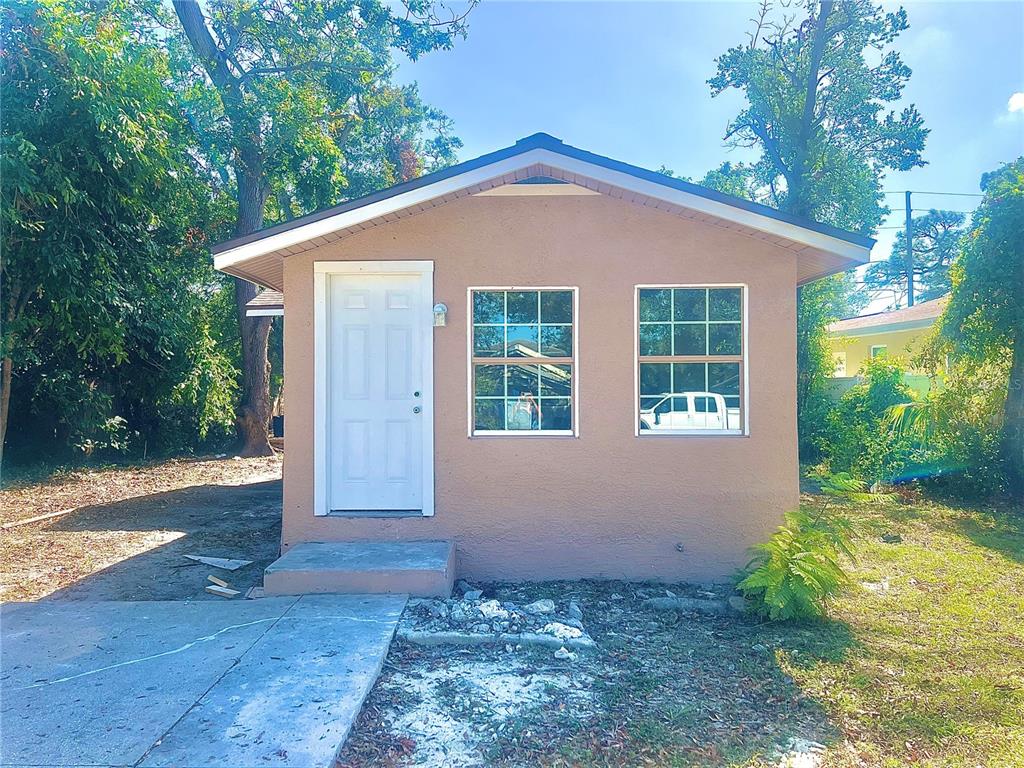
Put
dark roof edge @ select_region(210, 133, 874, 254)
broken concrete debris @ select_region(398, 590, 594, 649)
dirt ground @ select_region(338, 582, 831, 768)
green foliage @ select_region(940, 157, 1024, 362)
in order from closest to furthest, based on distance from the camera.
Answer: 1. dirt ground @ select_region(338, 582, 831, 768)
2. broken concrete debris @ select_region(398, 590, 594, 649)
3. dark roof edge @ select_region(210, 133, 874, 254)
4. green foliage @ select_region(940, 157, 1024, 362)

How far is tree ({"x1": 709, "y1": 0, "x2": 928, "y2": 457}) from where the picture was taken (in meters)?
12.5

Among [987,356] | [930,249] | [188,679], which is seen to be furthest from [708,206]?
[930,249]

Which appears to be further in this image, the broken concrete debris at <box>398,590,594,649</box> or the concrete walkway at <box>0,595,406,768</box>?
the broken concrete debris at <box>398,590,594,649</box>

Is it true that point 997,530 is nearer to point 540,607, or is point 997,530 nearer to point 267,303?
Answer: point 540,607

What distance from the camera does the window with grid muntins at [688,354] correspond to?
551 cm

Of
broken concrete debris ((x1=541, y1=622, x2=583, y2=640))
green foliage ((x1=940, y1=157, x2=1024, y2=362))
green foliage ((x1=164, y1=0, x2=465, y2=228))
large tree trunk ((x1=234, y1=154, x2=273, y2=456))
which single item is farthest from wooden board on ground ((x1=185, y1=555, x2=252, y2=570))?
green foliage ((x1=940, y1=157, x2=1024, y2=362))

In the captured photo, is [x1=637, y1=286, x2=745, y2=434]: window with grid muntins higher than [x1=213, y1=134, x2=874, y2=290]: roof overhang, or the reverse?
[x1=213, y1=134, x2=874, y2=290]: roof overhang

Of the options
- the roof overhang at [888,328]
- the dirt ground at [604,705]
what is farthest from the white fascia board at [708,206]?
the roof overhang at [888,328]

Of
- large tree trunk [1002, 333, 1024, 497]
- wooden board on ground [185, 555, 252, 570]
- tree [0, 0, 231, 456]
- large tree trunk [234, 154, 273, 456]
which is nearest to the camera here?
wooden board on ground [185, 555, 252, 570]

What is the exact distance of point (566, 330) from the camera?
18.1ft

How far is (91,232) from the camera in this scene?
8977mm

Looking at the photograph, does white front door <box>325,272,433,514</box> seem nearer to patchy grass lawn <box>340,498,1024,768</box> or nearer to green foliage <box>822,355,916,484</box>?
patchy grass lawn <box>340,498,1024,768</box>

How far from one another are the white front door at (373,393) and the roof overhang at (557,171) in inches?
21.2

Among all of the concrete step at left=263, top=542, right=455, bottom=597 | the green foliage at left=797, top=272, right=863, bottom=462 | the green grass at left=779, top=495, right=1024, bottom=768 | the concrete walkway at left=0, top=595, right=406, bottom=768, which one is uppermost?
the green foliage at left=797, top=272, right=863, bottom=462
